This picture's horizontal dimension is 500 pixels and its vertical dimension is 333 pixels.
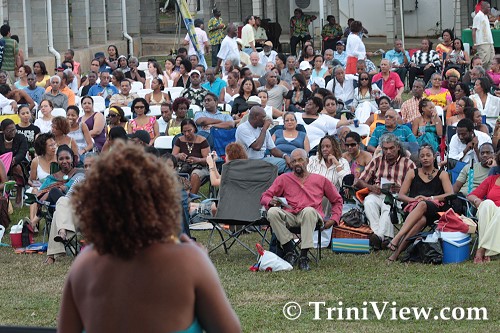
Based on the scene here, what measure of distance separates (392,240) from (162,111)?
5.34 metres

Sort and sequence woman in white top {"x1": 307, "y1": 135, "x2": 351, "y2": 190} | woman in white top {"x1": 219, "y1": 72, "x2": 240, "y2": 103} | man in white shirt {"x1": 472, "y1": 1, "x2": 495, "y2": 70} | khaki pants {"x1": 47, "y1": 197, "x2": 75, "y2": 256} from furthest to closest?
man in white shirt {"x1": 472, "y1": 1, "x2": 495, "y2": 70} → woman in white top {"x1": 219, "y1": 72, "x2": 240, "y2": 103} → woman in white top {"x1": 307, "y1": 135, "x2": 351, "y2": 190} → khaki pants {"x1": 47, "y1": 197, "x2": 75, "y2": 256}

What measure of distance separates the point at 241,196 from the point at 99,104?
22.1 ft

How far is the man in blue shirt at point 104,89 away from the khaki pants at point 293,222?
28.2ft

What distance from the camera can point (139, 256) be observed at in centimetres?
308

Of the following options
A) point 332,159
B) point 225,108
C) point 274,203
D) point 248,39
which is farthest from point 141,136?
point 248,39

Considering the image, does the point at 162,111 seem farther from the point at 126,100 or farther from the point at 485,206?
the point at 485,206

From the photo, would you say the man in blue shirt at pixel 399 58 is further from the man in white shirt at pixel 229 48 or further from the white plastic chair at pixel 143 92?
the white plastic chair at pixel 143 92

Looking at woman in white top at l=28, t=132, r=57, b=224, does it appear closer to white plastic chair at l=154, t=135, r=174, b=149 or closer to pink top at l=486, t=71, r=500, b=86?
white plastic chair at l=154, t=135, r=174, b=149

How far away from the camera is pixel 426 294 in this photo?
851 centimetres

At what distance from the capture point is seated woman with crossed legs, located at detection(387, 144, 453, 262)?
1017 centimetres

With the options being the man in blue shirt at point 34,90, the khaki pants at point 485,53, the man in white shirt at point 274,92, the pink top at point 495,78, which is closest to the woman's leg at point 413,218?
the man in white shirt at point 274,92

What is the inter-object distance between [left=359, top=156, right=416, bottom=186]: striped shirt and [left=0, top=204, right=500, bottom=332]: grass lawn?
94 cm
